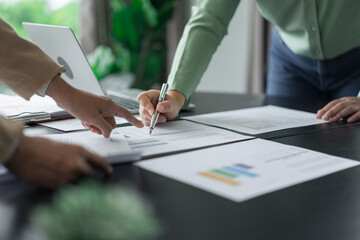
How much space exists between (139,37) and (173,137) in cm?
265

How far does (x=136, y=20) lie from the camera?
11.6 ft

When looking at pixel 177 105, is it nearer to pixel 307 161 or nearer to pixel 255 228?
pixel 307 161

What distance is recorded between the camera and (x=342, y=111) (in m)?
1.31

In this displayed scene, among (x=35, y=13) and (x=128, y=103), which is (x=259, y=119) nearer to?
(x=128, y=103)

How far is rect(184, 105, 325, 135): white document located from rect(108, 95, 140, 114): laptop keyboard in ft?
0.64

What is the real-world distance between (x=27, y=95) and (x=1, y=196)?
1.54ft

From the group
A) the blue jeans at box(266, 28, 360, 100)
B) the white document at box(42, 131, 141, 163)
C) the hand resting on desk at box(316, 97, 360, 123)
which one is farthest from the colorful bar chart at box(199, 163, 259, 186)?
the blue jeans at box(266, 28, 360, 100)

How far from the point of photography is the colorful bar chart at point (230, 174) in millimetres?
740

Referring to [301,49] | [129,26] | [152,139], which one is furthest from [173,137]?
[129,26]

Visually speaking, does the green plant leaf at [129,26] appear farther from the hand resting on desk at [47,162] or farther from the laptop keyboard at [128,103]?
the hand resting on desk at [47,162]

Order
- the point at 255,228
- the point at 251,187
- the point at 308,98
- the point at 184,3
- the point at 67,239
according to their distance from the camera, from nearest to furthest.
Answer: the point at 67,239 → the point at 255,228 → the point at 251,187 → the point at 308,98 → the point at 184,3

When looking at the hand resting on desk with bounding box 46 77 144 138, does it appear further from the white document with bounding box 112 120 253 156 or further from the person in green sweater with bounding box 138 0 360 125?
the person in green sweater with bounding box 138 0 360 125

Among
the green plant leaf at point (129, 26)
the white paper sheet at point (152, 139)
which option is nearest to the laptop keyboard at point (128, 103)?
the white paper sheet at point (152, 139)

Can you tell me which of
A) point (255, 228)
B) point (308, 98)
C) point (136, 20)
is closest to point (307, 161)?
point (255, 228)
